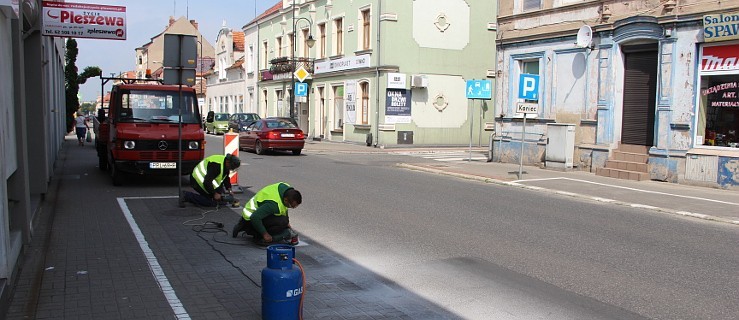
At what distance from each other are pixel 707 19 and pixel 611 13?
3.07 m

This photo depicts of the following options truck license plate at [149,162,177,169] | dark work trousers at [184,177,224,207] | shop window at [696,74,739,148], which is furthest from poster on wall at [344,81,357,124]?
dark work trousers at [184,177,224,207]

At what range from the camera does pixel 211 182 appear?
1040 cm

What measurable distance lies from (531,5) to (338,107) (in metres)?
17.2

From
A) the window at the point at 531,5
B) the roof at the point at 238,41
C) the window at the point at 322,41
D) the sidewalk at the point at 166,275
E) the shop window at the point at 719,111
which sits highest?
the roof at the point at 238,41

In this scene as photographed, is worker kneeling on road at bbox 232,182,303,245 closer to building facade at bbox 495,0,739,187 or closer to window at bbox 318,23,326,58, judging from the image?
building facade at bbox 495,0,739,187

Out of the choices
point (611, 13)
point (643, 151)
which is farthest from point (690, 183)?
point (611, 13)

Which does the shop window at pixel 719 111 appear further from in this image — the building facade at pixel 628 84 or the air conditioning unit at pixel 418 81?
the air conditioning unit at pixel 418 81

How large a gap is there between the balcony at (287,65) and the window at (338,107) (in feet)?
10.1

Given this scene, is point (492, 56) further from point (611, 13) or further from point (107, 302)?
point (107, 302)

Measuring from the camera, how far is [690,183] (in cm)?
1557

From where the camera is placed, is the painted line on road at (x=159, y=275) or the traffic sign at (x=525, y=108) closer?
the painted line on road at (x=159, y=275)

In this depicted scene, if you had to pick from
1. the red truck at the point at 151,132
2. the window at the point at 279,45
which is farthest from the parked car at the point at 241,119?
the red truck at the point at 151,132

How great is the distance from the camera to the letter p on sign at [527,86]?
17297mm

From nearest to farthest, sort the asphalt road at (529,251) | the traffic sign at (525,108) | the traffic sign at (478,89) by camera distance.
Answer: the asphalt road at (529,251)
the traffic sign at (525,108)
the traffic sign at (478,89)
